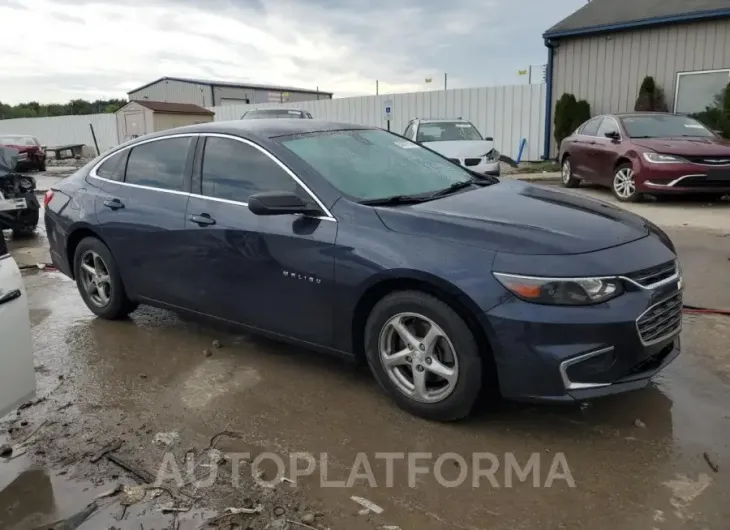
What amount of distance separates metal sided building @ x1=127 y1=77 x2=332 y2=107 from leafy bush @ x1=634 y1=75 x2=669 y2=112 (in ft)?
90.6

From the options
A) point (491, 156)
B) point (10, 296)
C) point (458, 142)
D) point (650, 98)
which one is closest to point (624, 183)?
point (491, 156)

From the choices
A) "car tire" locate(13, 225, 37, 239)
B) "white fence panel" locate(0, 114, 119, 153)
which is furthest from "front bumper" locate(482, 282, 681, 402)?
"white fence panel" locate(0, 114, 119, 153)

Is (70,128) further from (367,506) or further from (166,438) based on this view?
(367,506)

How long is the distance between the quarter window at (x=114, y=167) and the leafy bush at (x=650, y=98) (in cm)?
1379

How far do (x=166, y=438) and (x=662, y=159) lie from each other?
8.90 meters

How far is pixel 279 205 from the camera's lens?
354 centimetres

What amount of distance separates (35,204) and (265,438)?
793 cm

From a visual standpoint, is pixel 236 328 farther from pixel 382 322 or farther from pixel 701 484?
pixel 701 484

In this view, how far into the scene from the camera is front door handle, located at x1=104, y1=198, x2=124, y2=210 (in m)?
4.78

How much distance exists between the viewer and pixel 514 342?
3.00 meters

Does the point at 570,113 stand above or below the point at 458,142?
above

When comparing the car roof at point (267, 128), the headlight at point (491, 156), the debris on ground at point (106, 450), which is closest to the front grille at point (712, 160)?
the headlight at point (491, 156)

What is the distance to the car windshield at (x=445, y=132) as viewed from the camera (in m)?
12.7

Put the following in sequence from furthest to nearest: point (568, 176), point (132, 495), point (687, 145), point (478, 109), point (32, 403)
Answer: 1. point (478, 109)
2. point (568, 176)
3. point (687, 145)
4. point (32, 403)
5. point (132, 495)
